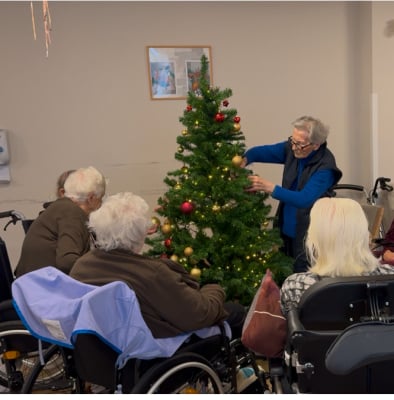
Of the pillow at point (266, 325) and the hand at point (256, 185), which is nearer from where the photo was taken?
the pillow at point (266, 325)

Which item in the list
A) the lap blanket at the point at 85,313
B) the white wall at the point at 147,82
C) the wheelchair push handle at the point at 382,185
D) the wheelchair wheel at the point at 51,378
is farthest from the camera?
the wheelchair push handle at the point at 382,185

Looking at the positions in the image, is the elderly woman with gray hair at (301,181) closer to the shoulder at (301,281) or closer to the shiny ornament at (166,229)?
the shiny ornament at (166,229)

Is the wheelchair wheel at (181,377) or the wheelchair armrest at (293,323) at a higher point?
the wheelchair armrest at (293,323)

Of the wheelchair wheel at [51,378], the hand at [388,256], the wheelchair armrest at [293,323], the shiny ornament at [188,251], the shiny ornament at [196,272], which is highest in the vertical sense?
the wheelchair armrest at [293,323]

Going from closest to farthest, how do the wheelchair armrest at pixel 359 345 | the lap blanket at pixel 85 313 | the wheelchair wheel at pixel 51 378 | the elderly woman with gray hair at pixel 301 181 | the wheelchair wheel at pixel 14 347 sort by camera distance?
the wheelchair armrest at pixel 359 345, the lap blanket at pixel 85 313, the wheelchair wheel at pixel 51 378, the wheelchair wheel at pixel 14 347, the elderly woman with gray hair at pixel 301 181

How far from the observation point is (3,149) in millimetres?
3561

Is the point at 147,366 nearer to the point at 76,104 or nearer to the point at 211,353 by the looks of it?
the point at 211,353

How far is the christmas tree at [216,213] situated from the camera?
8.29ft

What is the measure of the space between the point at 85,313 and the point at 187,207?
3.47ft

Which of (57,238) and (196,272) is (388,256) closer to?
(196,272)

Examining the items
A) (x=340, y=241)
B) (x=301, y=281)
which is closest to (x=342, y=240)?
(x=340, y=241)

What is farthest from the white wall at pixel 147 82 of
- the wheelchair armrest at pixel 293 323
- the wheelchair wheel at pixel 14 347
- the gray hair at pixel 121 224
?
the wheelchair armrest at pixel 293 323

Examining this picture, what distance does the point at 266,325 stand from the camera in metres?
1.62

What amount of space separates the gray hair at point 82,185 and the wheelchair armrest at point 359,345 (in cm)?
160
